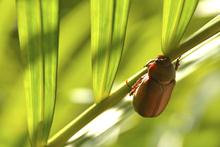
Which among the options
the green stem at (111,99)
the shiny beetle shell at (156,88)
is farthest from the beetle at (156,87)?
the green stem at (111,99)

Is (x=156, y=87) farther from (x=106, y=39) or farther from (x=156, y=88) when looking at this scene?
(x=106, y=39)

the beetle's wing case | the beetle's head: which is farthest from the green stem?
the beetle's head

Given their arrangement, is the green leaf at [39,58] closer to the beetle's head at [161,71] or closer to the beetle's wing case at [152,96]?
the beetle's wing case at [152,96]

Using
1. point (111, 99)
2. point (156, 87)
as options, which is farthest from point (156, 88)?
point (111, 99)

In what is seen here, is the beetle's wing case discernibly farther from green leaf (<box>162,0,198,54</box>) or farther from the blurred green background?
green leaf (<box>162,0,198,54</box>)

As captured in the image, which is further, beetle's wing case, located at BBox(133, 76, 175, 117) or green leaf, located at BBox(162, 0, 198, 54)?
beetle's wing case, located at BBox(133, 76, 175, 117)

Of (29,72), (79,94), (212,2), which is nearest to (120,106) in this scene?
(29,72)

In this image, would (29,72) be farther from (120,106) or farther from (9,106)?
(9,106)
